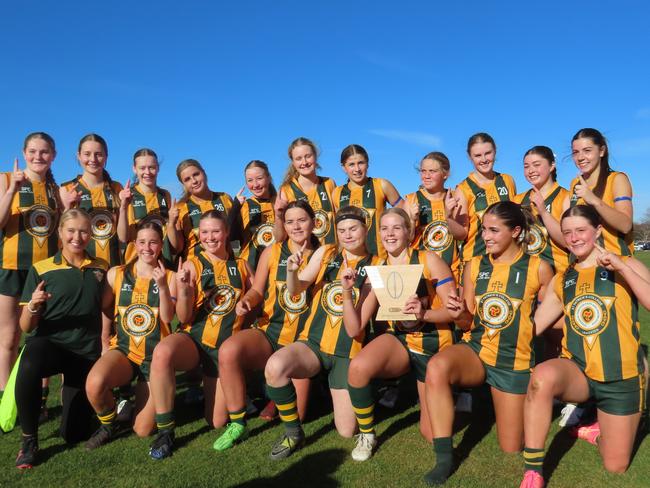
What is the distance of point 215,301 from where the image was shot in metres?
4.38

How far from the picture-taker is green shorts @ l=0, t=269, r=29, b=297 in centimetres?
458

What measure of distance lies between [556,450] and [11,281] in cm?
474

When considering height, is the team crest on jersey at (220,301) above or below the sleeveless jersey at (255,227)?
below

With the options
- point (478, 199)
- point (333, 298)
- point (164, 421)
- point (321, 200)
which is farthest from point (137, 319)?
point (478, 199)

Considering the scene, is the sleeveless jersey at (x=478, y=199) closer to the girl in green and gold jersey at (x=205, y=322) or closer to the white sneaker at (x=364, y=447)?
the white sneaker at (x=364, y=447)

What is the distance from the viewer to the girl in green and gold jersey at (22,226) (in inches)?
181

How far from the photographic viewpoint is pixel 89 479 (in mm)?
3414

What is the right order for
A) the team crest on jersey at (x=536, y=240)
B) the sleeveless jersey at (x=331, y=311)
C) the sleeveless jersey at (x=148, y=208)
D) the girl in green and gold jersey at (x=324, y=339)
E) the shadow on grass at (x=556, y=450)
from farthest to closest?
the sleeveless jersey at (x=148, y=208) < the team crest on jersey at (x=536, y=240) < the sleeveless jersey at (x=331, y=311) < the girl in green and gold jersey at (x=324, y=339) < the shadow on grass at (x=556, y=450)

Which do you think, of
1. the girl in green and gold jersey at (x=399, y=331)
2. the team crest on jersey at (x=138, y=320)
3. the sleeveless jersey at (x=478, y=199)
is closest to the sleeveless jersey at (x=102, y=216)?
the team crest on jersey at (x=138, y=320)

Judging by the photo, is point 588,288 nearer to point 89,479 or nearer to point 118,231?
point 89,479

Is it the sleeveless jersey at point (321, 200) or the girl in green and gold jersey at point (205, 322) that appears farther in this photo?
the sleeveless jersey at point (321, 200)

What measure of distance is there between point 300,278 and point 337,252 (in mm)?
406

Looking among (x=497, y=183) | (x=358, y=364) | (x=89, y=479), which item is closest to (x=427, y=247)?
(x=497, y=183)

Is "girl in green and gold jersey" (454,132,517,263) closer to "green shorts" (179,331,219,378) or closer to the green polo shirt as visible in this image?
"green shorts" (179,331,219,378)
